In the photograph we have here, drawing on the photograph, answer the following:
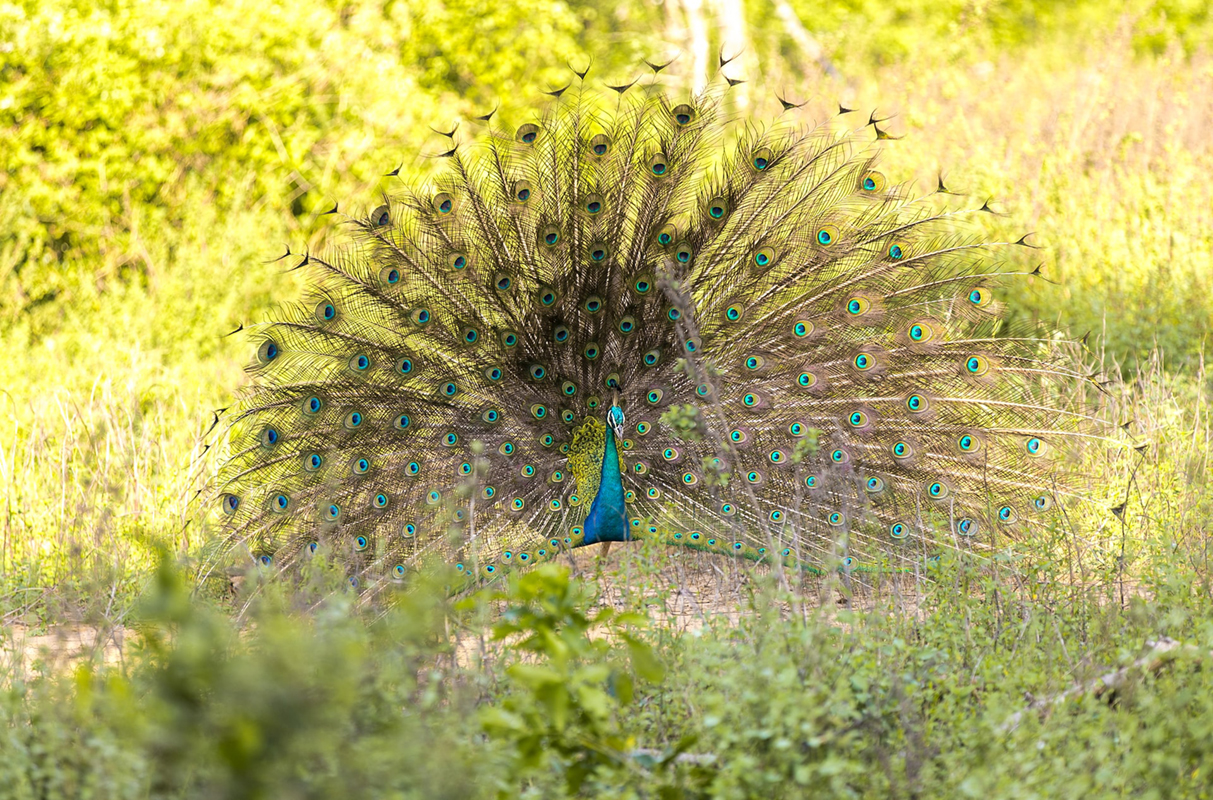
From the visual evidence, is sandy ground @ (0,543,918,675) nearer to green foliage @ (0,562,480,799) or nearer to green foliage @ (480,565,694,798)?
green foliage @ (0,562,480,799)

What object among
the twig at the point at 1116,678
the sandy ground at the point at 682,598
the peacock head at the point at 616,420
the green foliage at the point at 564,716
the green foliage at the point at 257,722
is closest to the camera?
the green foliage at the point at 257,722

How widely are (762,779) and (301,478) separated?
2.62 metres

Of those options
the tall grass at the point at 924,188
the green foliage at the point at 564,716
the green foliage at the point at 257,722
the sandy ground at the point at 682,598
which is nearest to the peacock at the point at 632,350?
the sandy ground at the point at 682,598

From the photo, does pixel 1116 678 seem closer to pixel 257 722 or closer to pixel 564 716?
pixel 564 716

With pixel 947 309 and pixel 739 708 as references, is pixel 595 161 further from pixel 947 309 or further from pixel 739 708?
pixel 739 708

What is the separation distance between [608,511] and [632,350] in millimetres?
714

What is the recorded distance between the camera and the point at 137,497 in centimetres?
527

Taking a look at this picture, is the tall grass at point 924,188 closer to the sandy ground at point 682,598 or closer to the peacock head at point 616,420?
the sandy ground at point 682,598

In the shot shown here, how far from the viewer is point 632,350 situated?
484 cm

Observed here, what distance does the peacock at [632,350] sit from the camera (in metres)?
4.57

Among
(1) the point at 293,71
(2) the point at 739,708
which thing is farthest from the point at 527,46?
(2) the point at 739,708

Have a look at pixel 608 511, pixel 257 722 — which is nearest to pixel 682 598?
pixel 608 511

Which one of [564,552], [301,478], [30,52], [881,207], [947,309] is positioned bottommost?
[564,552]

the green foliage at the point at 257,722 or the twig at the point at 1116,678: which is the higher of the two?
the green foliage at the point at 257,722
